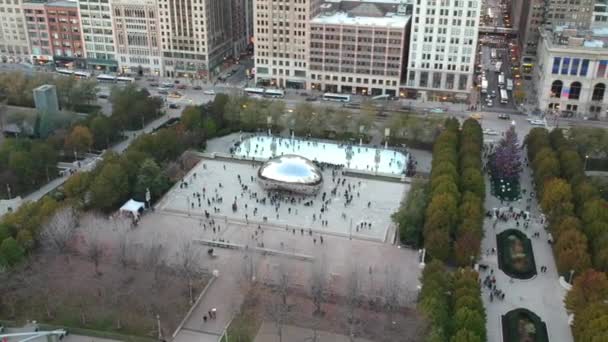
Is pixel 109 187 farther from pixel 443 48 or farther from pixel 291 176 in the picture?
pixel 443 48

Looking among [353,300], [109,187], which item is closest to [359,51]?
[109,187]

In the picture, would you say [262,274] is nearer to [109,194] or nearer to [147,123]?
[109,194]

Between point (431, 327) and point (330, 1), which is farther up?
point (330, 1)

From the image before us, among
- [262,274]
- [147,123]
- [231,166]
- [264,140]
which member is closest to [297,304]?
[262,274]

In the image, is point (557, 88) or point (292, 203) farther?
point (557, 88)

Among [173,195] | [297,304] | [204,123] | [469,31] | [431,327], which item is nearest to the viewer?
[431,327]

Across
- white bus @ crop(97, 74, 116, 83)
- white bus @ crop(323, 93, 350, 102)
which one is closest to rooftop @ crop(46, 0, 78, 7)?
white bus @ crop(97, 74, 116, 83)

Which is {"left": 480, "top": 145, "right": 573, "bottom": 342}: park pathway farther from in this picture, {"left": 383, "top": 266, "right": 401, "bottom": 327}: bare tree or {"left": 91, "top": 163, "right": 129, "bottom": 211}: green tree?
{"left": 91, "top": 163, "right": 129, "bottom": 211}: green tree
